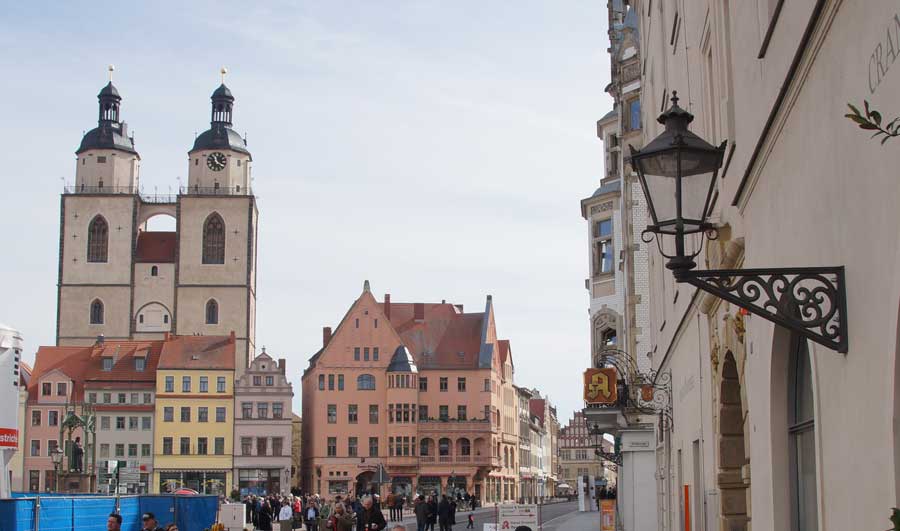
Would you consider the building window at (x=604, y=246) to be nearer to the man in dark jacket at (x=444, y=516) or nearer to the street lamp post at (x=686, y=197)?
the man in dark jacket at (x=444, y=516)

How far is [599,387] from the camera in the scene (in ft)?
87.6

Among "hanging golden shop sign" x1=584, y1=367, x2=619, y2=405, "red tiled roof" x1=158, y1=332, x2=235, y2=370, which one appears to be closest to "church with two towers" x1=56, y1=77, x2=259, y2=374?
"red tiled roof" x1=158, y1=332, x2=235, y2=370

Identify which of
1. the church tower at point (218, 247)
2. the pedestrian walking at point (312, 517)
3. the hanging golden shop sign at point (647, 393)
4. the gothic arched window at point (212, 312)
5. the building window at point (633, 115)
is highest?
the church tower at point (218, 247)

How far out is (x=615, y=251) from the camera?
34.7 metres

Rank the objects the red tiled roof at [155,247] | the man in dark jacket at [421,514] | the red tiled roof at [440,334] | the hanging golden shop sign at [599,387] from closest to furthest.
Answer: the hanging golden shop sign at [599,387], the man in dark jacket at [421,514], the red tiled roof at [440,334], the red tiled roof at [155,247]

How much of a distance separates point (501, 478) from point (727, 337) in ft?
324

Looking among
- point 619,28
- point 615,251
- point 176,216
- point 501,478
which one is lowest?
point 501,478

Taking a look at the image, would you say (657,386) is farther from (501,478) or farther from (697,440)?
(501,478)

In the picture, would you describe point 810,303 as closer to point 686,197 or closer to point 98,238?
point 686,197

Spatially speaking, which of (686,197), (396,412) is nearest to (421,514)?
(686,197)

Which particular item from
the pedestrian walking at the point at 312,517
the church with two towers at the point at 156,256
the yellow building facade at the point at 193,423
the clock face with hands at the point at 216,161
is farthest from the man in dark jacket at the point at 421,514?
the clock face with hands at the point at 216,161

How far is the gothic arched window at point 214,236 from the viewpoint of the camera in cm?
10788

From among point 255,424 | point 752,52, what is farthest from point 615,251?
point 255,424

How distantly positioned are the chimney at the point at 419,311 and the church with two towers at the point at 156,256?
13.7 meters
